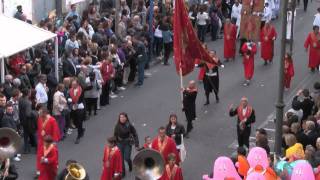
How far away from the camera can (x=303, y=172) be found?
46.9ft

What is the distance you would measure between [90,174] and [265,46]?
9.89 m

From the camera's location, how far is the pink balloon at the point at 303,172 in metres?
14.3

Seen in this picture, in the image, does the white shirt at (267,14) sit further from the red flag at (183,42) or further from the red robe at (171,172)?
the red robe at (171,172)

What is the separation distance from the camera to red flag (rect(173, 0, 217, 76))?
60.1 ft

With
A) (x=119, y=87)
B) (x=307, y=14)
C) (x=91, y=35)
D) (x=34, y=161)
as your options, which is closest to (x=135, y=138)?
(x=34, y=161)

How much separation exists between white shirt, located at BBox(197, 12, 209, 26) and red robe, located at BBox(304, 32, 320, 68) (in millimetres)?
4057

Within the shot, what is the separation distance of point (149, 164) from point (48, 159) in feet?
8.76

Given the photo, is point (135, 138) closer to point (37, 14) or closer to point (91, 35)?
point (91, 35)

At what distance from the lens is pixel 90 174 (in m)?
18.3

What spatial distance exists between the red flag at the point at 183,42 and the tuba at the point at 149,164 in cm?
346

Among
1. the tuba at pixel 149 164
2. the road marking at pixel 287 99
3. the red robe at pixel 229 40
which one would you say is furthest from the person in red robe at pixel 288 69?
the tuba at pixel 149 164

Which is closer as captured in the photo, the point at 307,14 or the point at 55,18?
the point at 55,18

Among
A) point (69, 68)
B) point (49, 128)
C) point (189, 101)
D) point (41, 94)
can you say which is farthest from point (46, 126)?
point (69, 68)

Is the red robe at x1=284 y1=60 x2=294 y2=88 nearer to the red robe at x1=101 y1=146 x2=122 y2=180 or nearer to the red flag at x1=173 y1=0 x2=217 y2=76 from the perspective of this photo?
the red flag at x1=173 y1=0 x2=217 y2=76
